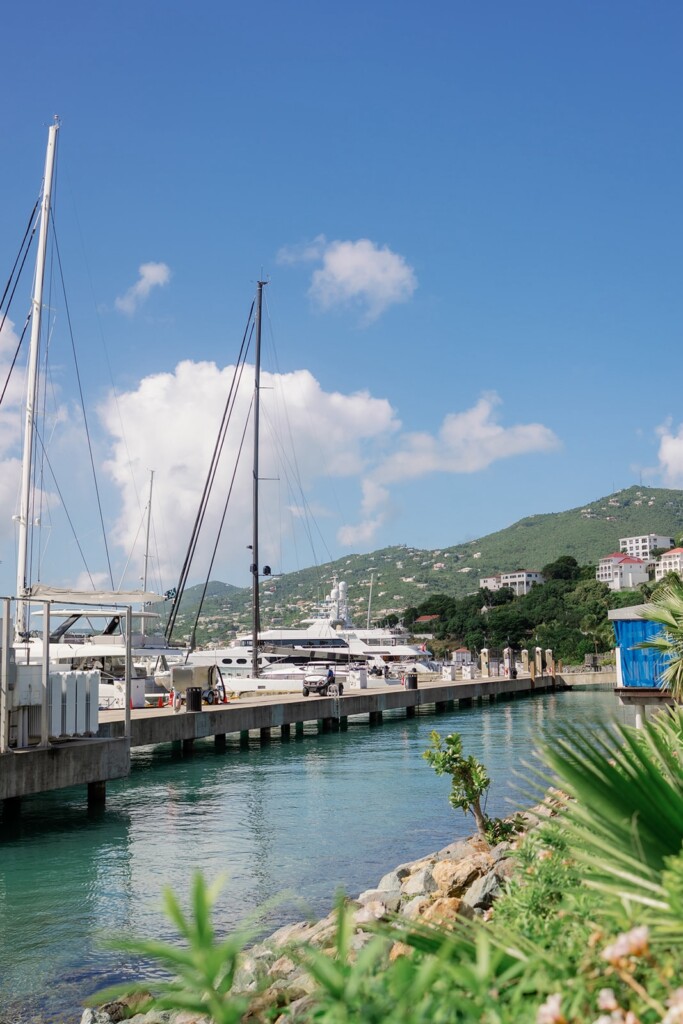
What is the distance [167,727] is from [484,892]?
19.6 m

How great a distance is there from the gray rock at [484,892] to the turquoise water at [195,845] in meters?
0.95

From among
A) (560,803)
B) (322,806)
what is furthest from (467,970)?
(322,806)

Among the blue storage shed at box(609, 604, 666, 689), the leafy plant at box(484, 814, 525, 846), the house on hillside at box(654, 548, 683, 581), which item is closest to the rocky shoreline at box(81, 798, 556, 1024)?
the leafy plant at box(484, 814, 525, 846)

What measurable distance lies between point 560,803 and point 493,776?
20.5 metres

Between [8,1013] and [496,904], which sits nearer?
[496,904]

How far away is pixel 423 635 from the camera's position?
147500mm

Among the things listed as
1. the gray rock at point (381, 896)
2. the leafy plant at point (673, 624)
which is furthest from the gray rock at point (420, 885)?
the leafy plant at point (673, 624)

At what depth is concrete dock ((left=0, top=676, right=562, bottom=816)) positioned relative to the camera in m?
16.3

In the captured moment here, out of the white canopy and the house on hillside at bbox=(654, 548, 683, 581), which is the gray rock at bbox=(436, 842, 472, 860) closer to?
the white canopy

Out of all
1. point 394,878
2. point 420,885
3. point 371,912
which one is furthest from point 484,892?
point 394,878

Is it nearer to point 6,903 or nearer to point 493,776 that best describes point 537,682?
point 493,776

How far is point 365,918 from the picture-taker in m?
8.40

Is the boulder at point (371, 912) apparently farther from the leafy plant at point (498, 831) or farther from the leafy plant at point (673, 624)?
the leafy plant at point (673, 624)

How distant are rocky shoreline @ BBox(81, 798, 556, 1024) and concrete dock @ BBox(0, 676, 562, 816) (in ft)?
23.5
